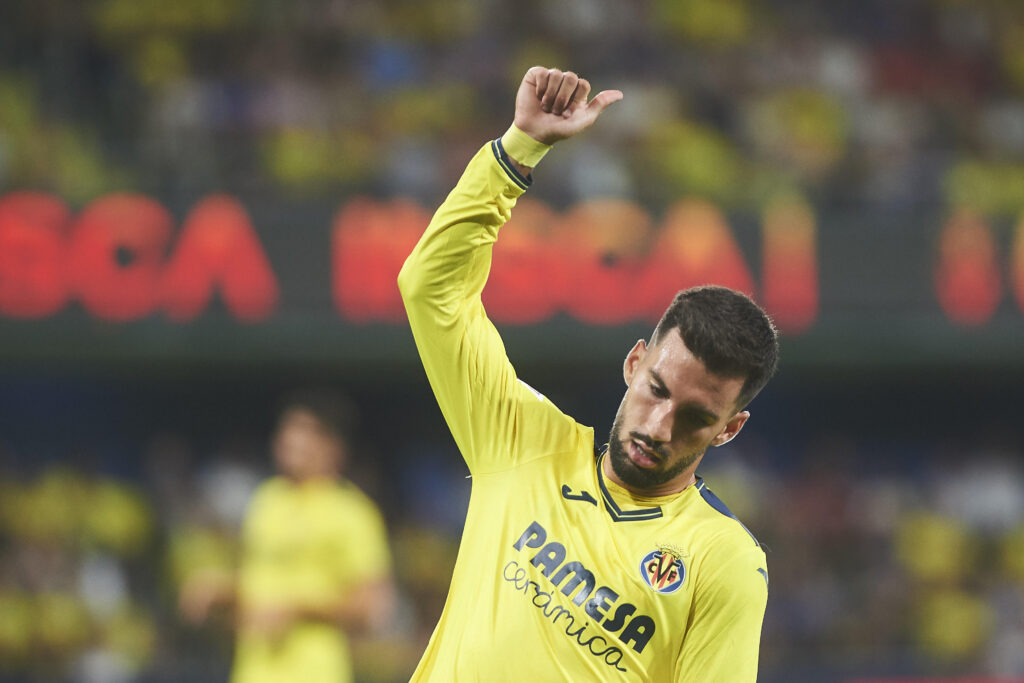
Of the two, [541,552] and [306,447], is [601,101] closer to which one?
[541,552]

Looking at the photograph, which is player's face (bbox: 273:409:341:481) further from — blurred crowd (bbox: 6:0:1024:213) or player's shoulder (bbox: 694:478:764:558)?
blurred crowd (bbox: 6:0:1024:213)

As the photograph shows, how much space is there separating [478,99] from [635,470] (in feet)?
30.7

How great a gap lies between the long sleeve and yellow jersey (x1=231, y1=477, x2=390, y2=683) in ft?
11.1

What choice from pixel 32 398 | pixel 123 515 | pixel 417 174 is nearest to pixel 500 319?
pixel 417 174

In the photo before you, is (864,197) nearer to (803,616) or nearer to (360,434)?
(803,616)

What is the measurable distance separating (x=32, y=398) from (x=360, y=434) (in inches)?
119

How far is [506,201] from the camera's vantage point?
114 inches

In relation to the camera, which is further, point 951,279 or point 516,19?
point 516,19

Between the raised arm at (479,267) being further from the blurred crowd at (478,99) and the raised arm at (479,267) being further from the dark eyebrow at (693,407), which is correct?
the blurred crowd at (478,99)

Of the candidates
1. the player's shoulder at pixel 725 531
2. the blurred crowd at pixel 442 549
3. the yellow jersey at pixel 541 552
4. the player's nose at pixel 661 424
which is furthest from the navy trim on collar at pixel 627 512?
the blurred crowd at pixel 442 549

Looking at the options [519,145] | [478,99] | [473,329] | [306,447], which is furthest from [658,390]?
[478,99]

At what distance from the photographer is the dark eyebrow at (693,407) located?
288 centimetres

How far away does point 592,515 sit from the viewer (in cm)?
300

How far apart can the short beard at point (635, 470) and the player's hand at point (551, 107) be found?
2.05 feet
